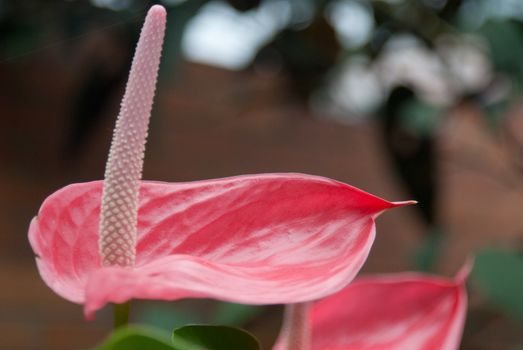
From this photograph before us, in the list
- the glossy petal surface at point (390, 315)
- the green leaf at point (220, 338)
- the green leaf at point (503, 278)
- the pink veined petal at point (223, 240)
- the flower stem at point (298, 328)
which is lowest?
the green leaf at point (503, 278)

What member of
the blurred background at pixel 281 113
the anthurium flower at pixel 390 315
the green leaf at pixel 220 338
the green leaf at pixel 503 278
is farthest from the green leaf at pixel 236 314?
the green leaf at pixel 220 338

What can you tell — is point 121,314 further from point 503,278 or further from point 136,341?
point 503,278

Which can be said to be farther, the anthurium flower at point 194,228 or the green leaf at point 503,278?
the green leaf at point 503,278

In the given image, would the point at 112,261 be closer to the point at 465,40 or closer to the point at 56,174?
the point at 465,40

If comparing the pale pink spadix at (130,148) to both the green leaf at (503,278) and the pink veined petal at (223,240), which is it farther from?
the green leaf at (503,278)

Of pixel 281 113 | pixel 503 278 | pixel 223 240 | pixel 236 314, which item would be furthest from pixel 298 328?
pixel 281 113

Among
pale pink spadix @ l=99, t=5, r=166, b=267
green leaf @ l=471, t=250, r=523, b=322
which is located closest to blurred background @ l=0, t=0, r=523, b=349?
green leaf @ l=471, t=250, r=523, b=322
